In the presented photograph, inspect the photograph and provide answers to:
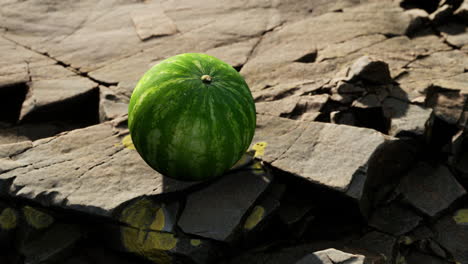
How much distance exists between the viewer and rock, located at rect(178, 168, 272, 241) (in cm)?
274

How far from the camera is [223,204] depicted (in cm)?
286

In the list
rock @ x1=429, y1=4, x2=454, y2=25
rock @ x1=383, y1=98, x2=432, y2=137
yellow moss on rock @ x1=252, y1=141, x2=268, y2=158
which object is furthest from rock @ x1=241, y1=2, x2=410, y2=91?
yellow moss on rock @ x1=252, y1=141, x2=268, y2=158

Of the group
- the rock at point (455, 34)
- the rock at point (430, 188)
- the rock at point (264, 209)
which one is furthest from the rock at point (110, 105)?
the rock at point (455, 34)

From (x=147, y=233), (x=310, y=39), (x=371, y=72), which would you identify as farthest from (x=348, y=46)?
(x=147, y=233)

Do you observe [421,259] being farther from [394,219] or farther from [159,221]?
[159,221]

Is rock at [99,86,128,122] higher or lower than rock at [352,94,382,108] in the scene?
lower

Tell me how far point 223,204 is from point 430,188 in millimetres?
1443

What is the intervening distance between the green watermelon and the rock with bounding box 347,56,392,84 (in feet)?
4.15

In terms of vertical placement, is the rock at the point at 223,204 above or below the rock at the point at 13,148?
below

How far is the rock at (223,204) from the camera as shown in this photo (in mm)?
2744

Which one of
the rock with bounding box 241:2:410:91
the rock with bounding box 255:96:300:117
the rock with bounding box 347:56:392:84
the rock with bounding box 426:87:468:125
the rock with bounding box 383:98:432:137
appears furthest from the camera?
the rock with bounding box 241:2:410:91

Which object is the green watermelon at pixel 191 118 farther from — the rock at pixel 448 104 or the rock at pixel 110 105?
the rock at pixel 448 104

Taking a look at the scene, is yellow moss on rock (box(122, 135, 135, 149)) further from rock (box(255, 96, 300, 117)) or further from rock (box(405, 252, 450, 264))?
Result: rock (box(405, 252, 450, 264))

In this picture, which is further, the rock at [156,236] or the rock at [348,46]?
the rock at [348,46]
